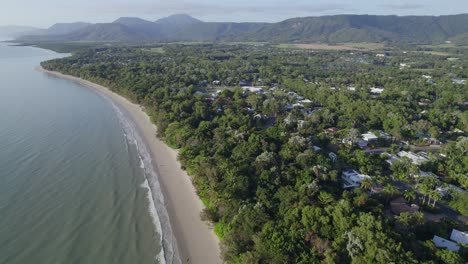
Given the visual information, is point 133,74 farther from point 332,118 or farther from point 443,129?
point 443,129

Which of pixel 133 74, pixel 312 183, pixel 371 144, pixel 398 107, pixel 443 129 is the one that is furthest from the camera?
pixel 133 74

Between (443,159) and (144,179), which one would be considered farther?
(443,159)

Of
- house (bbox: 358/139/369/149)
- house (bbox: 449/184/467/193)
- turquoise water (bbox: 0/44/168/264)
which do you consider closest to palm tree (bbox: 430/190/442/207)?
house (bbox: 449/184/467/193)

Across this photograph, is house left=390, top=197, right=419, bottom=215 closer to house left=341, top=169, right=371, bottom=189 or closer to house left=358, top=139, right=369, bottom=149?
house left=341, top=169, right=371, bottom=189

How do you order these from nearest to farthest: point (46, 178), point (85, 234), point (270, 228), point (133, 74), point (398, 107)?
point (270, 228), point (85, 234), point (46, 178), point (398, 107), point (133, 74)

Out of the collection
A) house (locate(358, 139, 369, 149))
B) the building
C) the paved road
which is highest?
the building

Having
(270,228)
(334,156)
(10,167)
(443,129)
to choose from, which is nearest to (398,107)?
(443,129)

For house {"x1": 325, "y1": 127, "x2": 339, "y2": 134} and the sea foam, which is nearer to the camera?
the sea foam
